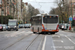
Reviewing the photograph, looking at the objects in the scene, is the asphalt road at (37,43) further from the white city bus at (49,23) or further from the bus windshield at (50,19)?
the bus windshield at (50,19)

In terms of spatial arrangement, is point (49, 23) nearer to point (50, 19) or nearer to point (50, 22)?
point (50, 22)

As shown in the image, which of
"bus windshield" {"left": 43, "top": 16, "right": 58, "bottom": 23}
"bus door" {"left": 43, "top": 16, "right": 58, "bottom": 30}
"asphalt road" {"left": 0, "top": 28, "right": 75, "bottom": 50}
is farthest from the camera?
"bus windshield" {"left": 43, "top": 16, "right": 58, "bottom": 23}

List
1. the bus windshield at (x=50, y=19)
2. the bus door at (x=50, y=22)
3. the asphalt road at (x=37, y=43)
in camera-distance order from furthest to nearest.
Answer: the bus windshield at (x=50, y=19), the bus door at (x=50, y=22), the asphalt road at (x=37, y=43)

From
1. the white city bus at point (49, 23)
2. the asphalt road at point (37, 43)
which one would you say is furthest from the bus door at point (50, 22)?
the asphalt road at point (37, 43)

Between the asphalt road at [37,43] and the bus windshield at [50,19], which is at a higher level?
the bus windshield at [50,19]

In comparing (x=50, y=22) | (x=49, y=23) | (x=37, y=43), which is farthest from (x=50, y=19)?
(x=37, y=43)

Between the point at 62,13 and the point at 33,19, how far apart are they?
55.1 m

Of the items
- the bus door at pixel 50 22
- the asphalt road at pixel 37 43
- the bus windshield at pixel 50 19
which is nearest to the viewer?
the asphalt road at pixel 37 43

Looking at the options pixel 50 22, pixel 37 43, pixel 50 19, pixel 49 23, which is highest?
pixel 50 19

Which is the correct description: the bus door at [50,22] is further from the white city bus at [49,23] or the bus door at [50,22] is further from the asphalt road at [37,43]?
the asphalt road at [37,43]

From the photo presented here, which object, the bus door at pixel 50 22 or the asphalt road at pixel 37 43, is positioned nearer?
the asphalt road at pixel 37 43

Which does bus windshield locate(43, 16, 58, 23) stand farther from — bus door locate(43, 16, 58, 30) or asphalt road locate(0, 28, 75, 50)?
asphalt road locate(0, 28, 75, 50)

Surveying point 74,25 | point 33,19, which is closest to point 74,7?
point 74,25

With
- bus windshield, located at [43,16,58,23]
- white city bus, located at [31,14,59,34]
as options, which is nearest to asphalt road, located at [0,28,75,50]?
white city bus, located at [31,14,59,34]
